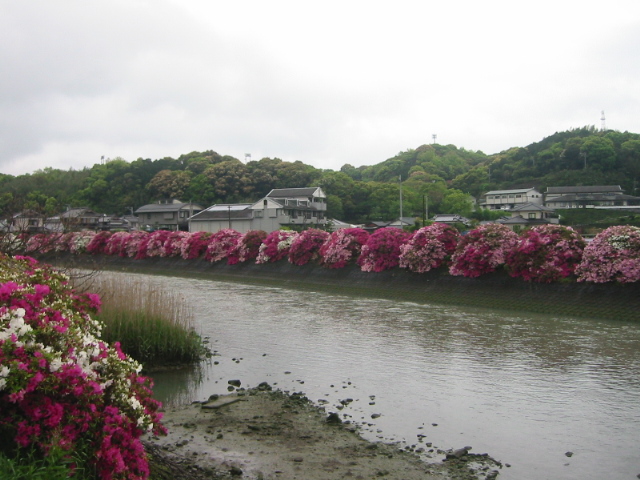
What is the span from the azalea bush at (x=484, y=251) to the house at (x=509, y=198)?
1220 inches

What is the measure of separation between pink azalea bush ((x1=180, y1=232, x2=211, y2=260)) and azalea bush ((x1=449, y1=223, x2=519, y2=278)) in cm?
1905

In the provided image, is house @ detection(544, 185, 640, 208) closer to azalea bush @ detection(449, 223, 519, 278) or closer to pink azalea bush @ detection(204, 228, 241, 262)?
azalea bush @ detection(449, 223, 519, 278)

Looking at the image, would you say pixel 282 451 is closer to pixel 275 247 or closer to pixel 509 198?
pixel 275 247

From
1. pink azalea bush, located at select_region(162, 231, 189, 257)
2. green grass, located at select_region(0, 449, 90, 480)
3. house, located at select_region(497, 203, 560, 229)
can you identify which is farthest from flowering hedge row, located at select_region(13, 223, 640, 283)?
house, located at select_region(497, 203, 560, 229)

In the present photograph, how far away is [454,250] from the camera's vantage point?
22906mm

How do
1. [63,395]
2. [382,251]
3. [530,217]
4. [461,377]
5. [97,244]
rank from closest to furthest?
[63,395] → [461,377] → [382,251] → [530,217] → [97,244]

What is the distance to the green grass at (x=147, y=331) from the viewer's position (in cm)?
1002

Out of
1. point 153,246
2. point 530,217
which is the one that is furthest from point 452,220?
point 153,246

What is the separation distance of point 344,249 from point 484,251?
7762 millimetres

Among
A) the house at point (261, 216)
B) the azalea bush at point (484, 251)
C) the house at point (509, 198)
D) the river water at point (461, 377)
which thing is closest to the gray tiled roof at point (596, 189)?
the house at point (509, 198)

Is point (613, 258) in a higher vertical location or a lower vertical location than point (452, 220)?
lower

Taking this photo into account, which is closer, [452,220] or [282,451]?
[282,451]

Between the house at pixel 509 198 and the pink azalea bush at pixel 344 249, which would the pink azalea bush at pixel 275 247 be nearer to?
the pink azalea bush at pixel 344 249

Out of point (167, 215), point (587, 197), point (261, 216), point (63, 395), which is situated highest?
point (587, 197)
